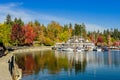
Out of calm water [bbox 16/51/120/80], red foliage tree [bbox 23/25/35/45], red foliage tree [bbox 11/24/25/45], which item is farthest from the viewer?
red foliage tree [bbox 23/25/35/45]

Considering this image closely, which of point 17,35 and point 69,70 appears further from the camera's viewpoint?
point 17,35

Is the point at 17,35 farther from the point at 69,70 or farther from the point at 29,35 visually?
the point at 69,70

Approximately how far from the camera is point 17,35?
15900 cm

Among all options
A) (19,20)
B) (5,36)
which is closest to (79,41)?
(19,20)

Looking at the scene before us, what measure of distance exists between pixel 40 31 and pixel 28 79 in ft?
487

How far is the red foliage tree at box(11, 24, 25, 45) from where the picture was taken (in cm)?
15725

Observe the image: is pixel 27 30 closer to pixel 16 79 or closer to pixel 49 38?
pixel 49 38

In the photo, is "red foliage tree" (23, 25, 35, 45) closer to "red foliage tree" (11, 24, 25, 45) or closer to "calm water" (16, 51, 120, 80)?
"red foliage tree" (11, 24, 25, 45)

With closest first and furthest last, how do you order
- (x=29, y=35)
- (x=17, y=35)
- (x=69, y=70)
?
1. (x=69, y=70)
2. (x=17, y=35)
3. (x=29, y=35)

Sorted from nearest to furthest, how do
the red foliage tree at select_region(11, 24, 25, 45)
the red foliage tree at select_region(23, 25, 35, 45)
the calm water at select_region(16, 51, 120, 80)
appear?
1. the calm water at select_region(16, 51, 120, 80)
2. the red foliage tree at select_region(11, 24, 25, 45)
3. the red foliage tree at select_region(23, 25, 35, 45)

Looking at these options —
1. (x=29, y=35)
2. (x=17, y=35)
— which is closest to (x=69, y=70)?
(x=17, y=35)

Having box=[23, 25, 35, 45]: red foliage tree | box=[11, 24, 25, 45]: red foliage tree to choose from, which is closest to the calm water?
box=[11, 24, 25, 45]: red foliage tree

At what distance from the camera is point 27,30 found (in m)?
178

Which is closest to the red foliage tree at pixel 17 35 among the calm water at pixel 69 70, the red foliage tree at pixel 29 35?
the red foliage tree at pixel 29 35
